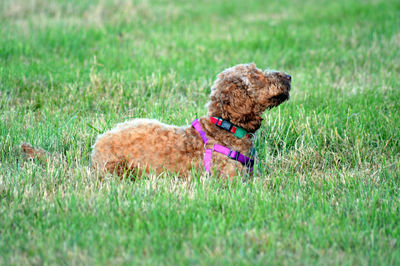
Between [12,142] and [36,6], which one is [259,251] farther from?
[36,6]

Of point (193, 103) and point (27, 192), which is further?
point (193, 103)

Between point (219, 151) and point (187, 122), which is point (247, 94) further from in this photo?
point (187, 122)

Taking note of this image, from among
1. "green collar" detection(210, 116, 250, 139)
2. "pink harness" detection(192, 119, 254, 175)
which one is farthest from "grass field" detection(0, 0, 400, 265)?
"green collar" detection(210, 116, 250, 139)

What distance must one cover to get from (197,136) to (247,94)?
70cm

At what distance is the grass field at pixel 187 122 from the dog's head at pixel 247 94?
72cm

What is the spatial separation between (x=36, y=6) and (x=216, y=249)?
38.6 feet

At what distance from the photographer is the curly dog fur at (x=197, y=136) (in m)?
4.75

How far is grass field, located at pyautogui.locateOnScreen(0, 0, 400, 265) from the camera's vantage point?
142 inches

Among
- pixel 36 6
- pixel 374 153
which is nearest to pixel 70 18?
pixel 36 6

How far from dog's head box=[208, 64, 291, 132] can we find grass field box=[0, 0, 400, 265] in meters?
0.72

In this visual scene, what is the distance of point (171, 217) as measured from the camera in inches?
156

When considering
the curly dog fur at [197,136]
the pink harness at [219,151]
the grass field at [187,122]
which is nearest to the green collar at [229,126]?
the curly dog fur at [197,136]

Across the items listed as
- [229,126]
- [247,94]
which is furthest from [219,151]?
[247,94]

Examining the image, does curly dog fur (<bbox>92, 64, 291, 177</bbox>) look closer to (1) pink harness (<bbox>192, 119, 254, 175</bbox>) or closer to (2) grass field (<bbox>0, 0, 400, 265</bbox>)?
(1) pink harness (<bbox>192, 119, 254, 175</bbox>)
